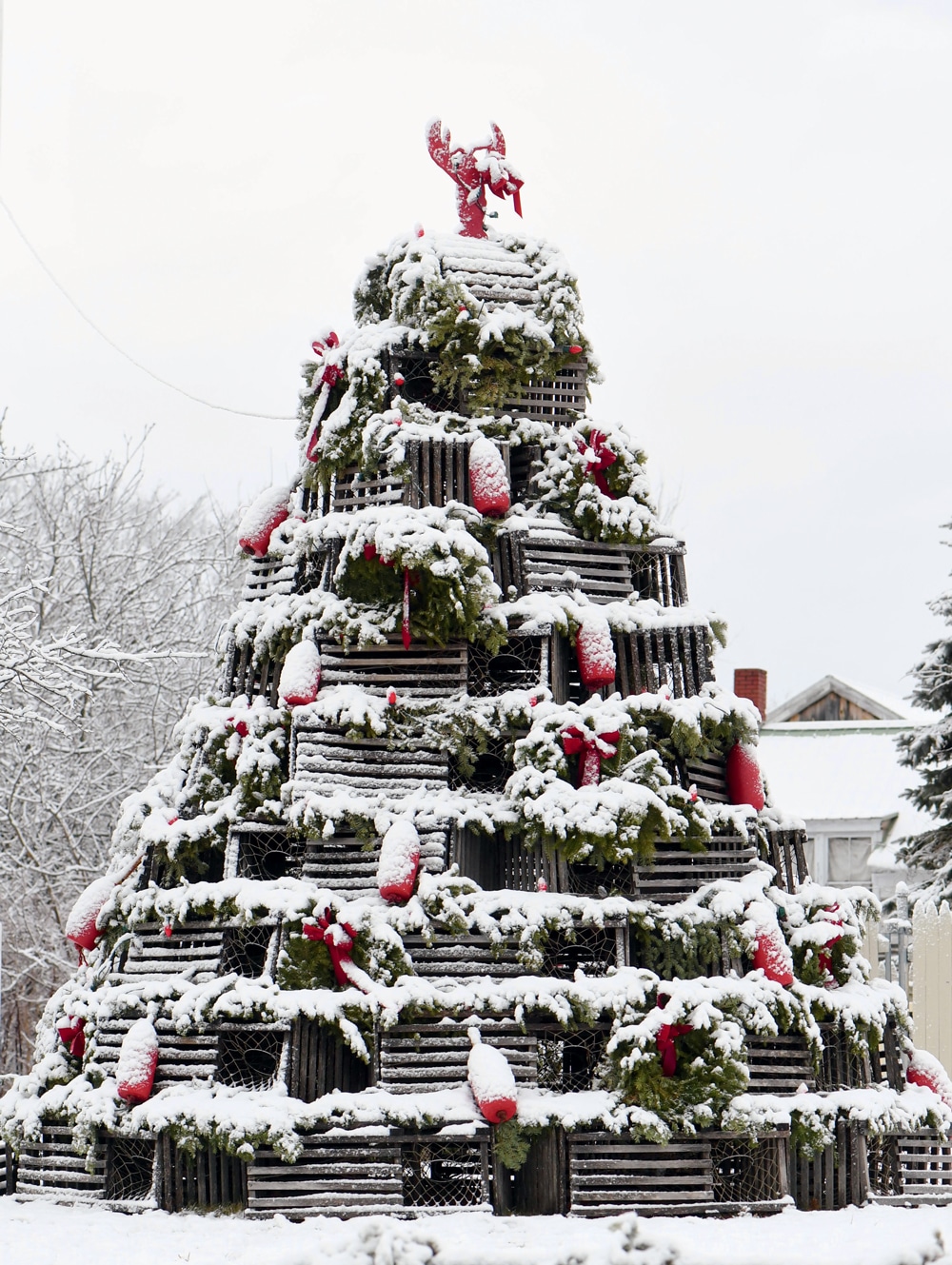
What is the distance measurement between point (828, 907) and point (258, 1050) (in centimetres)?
473

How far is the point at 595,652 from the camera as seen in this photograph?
1254cm

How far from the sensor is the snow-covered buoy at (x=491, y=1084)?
1079 cm

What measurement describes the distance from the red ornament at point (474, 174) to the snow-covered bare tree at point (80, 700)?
314 inches

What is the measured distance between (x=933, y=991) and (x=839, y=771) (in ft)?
21.5

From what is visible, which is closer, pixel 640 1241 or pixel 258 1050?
pixel 640 1241

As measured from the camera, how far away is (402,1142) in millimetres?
11000

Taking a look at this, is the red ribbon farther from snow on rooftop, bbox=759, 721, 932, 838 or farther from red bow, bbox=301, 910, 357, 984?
snow on rooftop, bbox=759, 721, 932, 838

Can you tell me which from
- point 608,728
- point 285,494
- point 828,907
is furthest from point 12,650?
point 828,907

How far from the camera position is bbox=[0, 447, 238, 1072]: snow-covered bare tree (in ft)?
77.4

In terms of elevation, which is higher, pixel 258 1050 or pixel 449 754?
pixel 449 754

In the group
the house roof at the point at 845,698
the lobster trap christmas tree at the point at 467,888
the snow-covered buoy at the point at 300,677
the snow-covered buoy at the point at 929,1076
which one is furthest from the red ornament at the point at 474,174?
the house roof at the point at 845,698

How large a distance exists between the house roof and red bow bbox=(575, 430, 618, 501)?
64.3 feet

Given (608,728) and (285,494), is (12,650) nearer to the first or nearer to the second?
(285,494)

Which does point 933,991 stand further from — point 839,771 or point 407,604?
point 407,604
